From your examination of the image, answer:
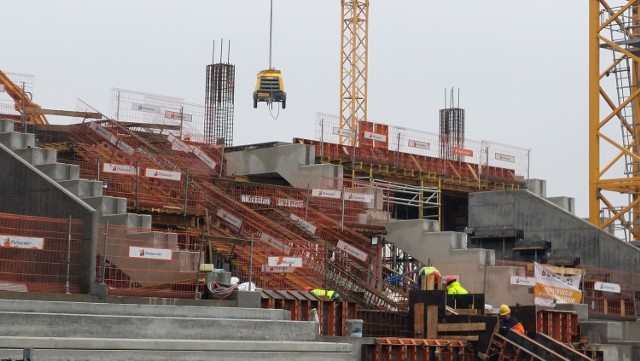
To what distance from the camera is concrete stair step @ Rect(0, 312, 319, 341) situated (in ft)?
72.2

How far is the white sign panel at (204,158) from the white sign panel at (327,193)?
4.15 metres

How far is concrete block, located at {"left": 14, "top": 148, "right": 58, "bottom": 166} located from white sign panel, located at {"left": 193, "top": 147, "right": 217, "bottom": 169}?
12.3 m

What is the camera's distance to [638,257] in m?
44.2

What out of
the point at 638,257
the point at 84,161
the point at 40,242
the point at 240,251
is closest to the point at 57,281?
the point at 40,242

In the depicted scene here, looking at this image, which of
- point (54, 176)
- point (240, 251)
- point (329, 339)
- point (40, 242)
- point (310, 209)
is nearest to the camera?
point (40, 242)

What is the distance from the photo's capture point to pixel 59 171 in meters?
30.9

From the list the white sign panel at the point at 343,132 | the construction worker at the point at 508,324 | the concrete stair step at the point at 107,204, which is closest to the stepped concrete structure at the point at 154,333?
the construction worker at the point at 508,324

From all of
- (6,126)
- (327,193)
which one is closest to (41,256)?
(6,126)

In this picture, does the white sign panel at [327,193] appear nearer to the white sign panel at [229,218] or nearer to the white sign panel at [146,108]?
the white sign panel at [229,218]

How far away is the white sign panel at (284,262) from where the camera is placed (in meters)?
31.2

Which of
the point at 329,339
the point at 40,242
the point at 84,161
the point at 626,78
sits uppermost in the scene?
the point at 626,78

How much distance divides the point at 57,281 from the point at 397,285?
48.5 feet

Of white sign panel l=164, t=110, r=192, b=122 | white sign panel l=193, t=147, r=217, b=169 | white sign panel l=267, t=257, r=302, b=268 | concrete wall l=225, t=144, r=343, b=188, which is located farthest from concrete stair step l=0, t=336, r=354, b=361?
white sign panel l=164, t=110, r=192, b=122

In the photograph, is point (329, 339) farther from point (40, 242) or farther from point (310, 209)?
point (310, 209)
